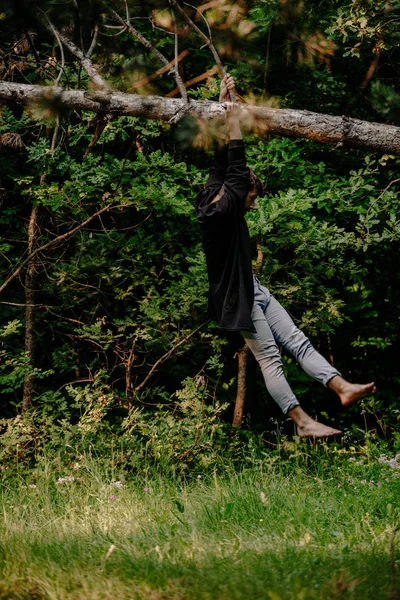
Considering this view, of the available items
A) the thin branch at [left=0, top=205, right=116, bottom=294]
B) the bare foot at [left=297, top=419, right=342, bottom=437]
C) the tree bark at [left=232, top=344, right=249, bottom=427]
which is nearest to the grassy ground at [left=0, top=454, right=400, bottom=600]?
the bare foot at [left=297, top=419, right=342, bottom=437]

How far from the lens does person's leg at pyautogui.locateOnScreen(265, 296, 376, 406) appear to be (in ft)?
12.9

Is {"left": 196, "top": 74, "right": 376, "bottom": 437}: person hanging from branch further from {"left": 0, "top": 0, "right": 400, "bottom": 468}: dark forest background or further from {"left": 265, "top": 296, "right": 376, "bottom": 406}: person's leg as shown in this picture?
{"left": 0, "top": 0, "right": 400, "bottom": 468}: dark forest background

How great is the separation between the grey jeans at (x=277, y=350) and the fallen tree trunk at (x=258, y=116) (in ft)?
3.27

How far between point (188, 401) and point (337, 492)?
1732 mm

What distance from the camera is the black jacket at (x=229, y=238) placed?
3.96 m

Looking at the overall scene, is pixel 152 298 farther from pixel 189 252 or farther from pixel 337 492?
pixel 337 492

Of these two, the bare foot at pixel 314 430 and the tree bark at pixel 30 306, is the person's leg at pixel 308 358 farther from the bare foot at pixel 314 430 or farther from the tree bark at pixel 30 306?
the tree bark at pixel 30 306

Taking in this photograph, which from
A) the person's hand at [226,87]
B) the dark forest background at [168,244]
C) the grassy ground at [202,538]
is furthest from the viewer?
the dark forest background at [168,244]

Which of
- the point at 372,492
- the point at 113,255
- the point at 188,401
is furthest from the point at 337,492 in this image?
the point at 113,255

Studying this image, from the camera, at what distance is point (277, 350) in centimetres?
419

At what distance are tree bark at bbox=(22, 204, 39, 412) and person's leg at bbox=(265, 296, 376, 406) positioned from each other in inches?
117

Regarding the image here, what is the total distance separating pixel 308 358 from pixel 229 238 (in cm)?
88

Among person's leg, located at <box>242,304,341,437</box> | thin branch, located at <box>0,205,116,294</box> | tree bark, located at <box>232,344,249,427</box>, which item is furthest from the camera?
tree bark, located at <box>232,344,249,427</box>

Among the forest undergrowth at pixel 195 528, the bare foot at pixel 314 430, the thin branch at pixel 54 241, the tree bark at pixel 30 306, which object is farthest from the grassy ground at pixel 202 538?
the thin branch at pixel 54 241
